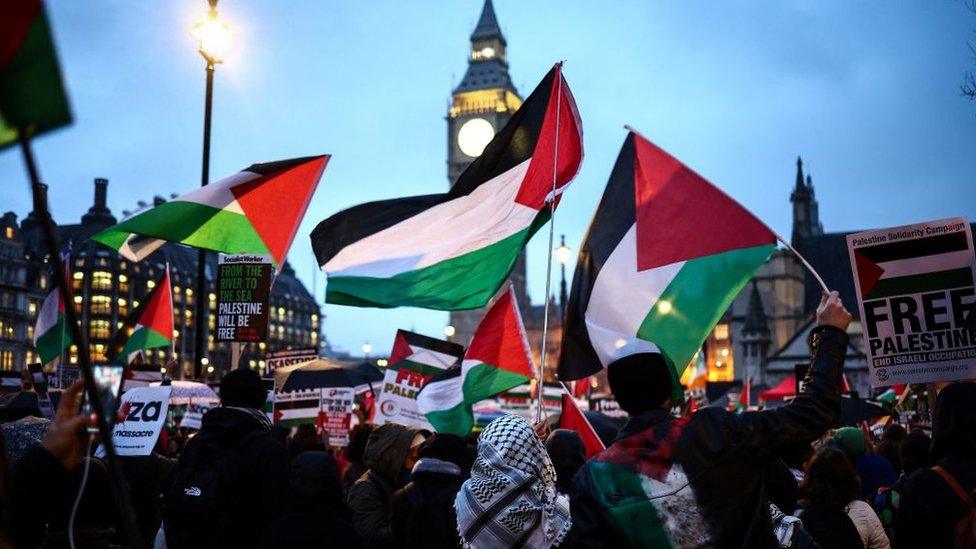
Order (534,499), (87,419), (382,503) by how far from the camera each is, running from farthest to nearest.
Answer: (382,503) → (534,499) → (87,419)

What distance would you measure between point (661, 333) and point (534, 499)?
2222mm

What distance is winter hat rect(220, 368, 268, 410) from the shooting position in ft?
19.9

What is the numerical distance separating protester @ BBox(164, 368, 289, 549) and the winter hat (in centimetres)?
4

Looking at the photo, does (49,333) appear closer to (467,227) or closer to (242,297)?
(242,297)

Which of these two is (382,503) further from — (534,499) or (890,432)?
(890,432)

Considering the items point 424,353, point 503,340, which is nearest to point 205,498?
point 503,340

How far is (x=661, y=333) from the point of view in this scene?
6.80 m

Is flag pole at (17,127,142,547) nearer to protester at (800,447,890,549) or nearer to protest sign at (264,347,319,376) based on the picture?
protester at (800,447,890,549)

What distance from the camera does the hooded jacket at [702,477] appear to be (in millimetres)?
3957

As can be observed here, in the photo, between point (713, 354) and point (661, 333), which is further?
point (713, 354)

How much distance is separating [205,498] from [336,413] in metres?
9.29

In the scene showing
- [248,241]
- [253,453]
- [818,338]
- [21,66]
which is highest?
[248,241]

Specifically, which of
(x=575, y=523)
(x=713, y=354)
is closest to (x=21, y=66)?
(x=575, y=523)

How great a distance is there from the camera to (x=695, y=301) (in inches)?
264
